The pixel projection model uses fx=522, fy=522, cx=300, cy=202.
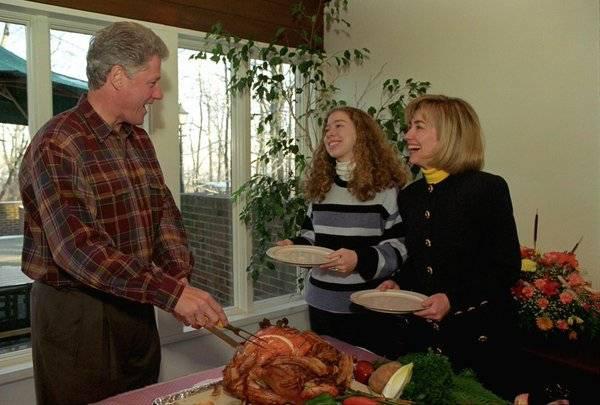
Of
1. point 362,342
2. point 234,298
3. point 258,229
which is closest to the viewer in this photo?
point 362,342

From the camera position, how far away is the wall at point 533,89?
2346mm

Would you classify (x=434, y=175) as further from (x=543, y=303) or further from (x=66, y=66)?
(x=66, y=66)

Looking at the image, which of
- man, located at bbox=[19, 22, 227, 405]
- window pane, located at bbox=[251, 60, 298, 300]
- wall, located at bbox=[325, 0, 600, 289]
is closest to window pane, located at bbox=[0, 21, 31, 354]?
man, located at bbox=[19, 22, 227, 405]

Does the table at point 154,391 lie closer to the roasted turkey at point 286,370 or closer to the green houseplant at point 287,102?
the roasted turkey at point 286,370

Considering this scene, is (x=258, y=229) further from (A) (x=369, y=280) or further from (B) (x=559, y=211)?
(B) (x=559, y=211)

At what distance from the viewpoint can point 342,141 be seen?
86.7 inches

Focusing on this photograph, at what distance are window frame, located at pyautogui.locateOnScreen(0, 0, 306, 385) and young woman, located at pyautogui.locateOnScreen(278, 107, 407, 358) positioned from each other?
0.97 m

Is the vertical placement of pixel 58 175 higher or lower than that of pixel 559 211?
higher

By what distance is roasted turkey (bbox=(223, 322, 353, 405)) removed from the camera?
1.09m

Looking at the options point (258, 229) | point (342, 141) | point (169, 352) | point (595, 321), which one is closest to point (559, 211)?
point (595, 321)

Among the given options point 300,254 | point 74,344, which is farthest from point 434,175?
point 74,344

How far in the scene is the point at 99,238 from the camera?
4.70ft

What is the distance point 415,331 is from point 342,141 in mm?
821

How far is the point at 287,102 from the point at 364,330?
5.72 ft
